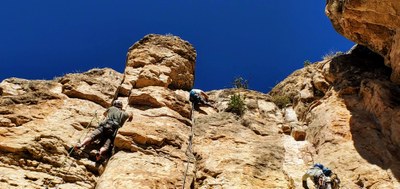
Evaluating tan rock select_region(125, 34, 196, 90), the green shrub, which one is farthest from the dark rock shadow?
tan rock select_region(125, 34, 196, 90)

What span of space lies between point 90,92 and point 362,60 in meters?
11.9

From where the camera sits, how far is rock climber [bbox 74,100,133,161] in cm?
1150

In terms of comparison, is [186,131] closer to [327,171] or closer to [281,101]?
[327,171]

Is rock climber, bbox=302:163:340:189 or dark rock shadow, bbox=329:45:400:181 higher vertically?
dark rock shadow, bbox=329:45:400:181

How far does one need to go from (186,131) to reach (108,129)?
293 centimetres

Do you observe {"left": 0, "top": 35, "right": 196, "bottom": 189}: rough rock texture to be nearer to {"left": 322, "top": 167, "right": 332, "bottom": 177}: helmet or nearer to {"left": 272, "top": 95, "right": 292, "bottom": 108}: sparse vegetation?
{"left": 322, "top": 167, "right": 332, "bottom": 177}: helmet

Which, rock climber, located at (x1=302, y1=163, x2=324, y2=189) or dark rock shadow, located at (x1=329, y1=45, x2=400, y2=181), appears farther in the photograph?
dark rock shadow, located at (x1=329, y1=45, x2=400, y2=181)

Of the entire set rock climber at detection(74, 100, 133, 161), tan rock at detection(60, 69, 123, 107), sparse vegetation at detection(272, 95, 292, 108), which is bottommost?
rock climber at detection(74, 100, 133, 161)

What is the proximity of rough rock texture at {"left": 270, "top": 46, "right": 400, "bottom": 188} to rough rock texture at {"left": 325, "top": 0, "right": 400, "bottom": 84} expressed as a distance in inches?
43.9

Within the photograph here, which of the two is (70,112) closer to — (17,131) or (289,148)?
(17,131)

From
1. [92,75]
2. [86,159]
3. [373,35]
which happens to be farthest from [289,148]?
[92,75]

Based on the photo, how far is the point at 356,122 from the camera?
44.6ft

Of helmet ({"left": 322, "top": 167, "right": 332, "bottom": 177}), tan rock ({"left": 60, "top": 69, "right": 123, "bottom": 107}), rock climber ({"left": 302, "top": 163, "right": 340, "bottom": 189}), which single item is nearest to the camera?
rock climber ({"left": 302, "top": 163, "right": 340, "bottom": 189})

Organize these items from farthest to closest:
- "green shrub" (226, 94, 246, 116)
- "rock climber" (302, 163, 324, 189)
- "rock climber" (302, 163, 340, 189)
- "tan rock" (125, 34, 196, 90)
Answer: "green shrub" (226, 94, 246, 116)
"tan rock" (125, 34, 196, 90)
"rock climber" (302, 163, 324, 189)
"rock climber" (302, 163, 340, 189)
